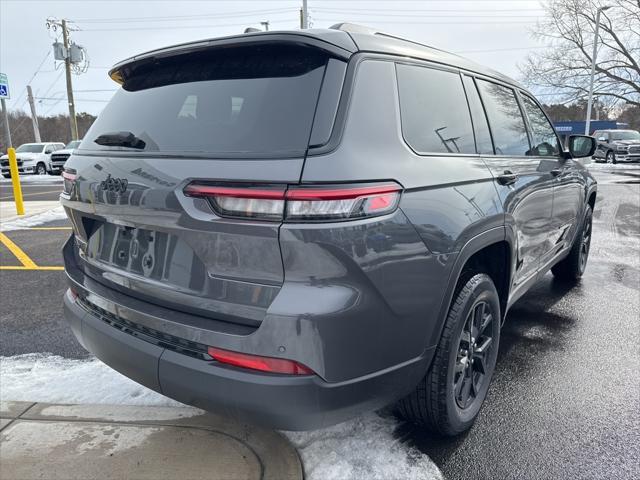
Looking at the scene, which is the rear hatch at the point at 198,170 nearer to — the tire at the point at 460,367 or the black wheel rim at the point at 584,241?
the tire at the point at 460,367

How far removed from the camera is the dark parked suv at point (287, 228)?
5.44 feet

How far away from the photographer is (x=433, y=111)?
227cm

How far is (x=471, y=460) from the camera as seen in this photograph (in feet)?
7.65

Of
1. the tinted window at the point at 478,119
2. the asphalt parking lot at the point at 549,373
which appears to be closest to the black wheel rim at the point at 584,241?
the asphalt parking lot at the point at 549,373

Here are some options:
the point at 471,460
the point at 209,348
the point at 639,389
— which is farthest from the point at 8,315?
the point at 639,389

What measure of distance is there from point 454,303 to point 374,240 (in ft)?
2.48

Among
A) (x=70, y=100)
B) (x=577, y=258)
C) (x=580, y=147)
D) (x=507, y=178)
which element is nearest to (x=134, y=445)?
(x=507, y=178)

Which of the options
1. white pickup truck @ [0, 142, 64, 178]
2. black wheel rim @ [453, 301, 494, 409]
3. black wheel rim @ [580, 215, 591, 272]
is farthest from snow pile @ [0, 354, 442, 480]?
white pickup truck @ [0, 142, 64, 178]

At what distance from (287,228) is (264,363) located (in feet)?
1.60

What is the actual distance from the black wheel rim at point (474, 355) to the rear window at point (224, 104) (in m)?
1.32

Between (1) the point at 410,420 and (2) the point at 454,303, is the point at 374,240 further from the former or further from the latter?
(1) the point at 410,420

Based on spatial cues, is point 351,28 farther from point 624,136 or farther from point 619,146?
point 624,136

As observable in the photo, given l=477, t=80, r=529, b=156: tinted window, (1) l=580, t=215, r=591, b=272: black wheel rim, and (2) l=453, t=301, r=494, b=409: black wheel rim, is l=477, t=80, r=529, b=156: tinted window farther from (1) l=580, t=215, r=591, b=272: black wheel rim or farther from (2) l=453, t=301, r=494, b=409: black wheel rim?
(1) l=580, t=215, r=591, b=272: black wheel rim

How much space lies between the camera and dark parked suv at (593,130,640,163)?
82.3 ft
